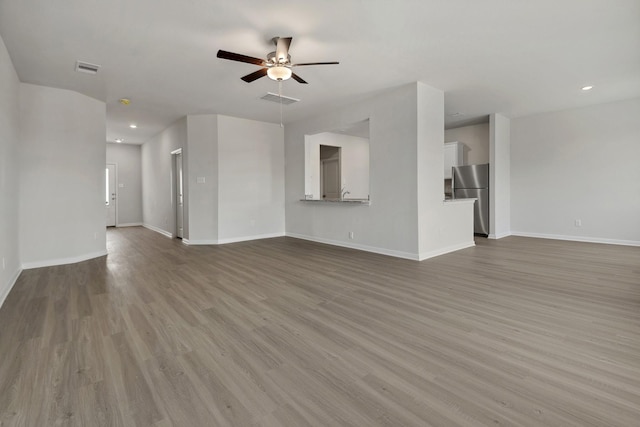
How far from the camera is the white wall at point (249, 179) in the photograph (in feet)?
21.2

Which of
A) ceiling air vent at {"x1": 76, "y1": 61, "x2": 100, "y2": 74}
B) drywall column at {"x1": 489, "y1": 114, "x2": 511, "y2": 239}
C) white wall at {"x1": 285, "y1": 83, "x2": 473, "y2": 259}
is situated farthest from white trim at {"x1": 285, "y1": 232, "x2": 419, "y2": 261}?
ceiling air vent at {"x1": 76, "y1": 61, "x2": 100, "y2": 74}

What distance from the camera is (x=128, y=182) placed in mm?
9789

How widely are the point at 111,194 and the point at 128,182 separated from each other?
1.98ft

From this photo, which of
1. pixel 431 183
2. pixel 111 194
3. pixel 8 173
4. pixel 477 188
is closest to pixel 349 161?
pixel 477 188

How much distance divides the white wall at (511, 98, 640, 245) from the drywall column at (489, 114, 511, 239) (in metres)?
0.22

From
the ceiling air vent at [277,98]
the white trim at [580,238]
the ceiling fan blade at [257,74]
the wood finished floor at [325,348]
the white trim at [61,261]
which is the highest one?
the ceiling air vent at [277,98]

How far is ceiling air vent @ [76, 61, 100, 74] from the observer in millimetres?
3766

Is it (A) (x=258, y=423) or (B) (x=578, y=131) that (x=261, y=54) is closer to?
(A) (x=258, y=423)

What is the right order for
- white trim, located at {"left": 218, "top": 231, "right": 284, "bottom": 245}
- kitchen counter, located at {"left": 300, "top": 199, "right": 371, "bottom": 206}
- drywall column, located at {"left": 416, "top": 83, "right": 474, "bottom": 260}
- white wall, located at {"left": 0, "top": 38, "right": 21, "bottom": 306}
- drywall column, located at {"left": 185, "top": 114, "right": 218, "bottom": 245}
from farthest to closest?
white trim, located at {"left": 218, "top": 231, "right": 284, "bottom": 245}
drywall column, located at {"left": 185, "top": 114, "right": 218, "bottom": 245}
kitchen counter, located at {"left": 300, "top": 199, "right": 371, "bottom": 206}
drywall column, located at {"left": 416, "top": 83, "right": 474, "bottom": 260}
white wall, located at {"left": 0, "top": 38, "right": 21, "bottom": 306}

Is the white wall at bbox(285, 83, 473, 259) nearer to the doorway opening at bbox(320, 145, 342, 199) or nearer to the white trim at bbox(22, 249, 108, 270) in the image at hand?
the doorway opening at bbox(320, 145, 342, 199)

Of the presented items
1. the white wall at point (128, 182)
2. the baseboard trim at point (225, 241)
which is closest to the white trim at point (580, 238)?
the baseboard trim at point (225, 241)

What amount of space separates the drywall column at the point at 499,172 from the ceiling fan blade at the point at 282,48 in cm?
532

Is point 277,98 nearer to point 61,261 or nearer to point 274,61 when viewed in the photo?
point 274,61

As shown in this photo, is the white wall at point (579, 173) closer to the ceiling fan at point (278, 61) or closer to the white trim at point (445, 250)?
the white trim at point (445, 250)
